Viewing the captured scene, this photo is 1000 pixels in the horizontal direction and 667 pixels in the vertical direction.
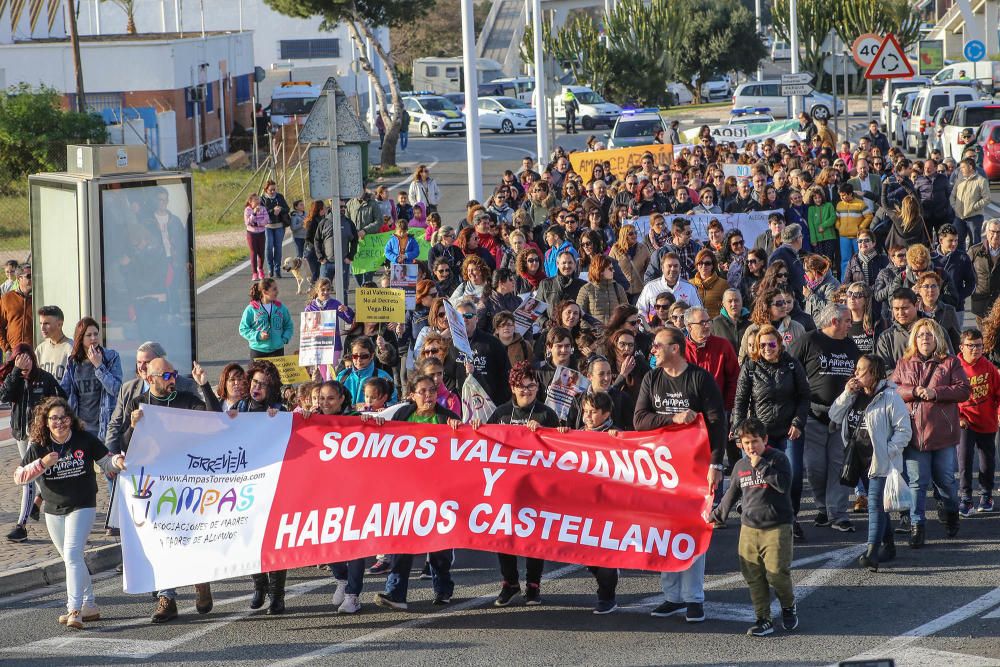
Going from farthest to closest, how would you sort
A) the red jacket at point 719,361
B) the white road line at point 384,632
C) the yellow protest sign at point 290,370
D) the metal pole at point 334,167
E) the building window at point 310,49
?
the building window at point 310,49
the metal pole at point 334,167
the yellow protest sign at point 290,370
the red jacket at point 719,361
the white road line at point 384,632

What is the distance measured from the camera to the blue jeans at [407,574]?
9742mm

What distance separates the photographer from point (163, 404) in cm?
1030

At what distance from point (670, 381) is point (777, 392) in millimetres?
978

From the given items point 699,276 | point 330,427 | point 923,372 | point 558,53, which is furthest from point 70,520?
point 558,53

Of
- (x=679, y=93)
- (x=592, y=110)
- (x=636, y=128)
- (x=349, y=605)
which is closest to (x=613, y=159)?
(x=636, y=128)

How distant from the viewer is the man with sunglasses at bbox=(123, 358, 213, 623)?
9.72 meters

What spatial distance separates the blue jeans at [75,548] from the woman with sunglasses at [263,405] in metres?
1.09

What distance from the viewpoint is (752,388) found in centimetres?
1092

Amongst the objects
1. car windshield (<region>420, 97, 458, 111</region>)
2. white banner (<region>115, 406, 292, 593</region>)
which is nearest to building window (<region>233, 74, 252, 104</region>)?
car windshield (<region>420, 97, 458, 111</region>)

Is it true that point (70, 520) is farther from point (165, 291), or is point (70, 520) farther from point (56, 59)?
point (56, 59)

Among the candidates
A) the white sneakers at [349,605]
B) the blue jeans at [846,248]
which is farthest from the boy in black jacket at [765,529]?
the blue jeans at [846,248]

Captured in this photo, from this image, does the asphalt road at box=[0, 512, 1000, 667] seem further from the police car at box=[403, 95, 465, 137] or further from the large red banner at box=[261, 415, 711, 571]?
the police car at box=[403, 95, 465, 137]

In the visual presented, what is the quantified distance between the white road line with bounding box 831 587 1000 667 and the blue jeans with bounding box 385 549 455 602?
2750mm

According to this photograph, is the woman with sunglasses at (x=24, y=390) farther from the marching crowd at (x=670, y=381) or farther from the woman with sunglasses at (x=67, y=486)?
the woman with sunglasses at (x=67, y=486)
